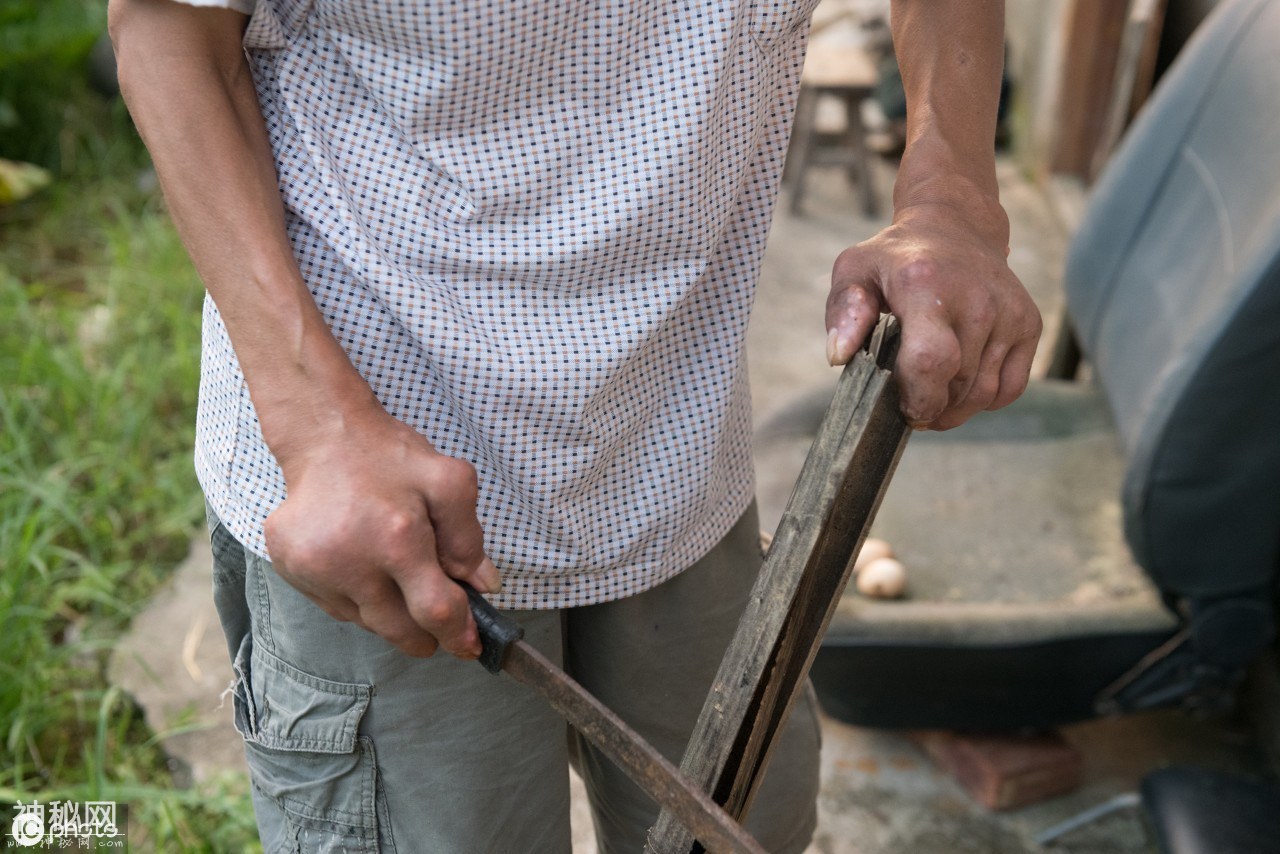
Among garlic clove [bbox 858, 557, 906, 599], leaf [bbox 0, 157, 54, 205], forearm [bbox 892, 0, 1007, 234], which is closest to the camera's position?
forearm [bbox 892, 0, 1007, 234]

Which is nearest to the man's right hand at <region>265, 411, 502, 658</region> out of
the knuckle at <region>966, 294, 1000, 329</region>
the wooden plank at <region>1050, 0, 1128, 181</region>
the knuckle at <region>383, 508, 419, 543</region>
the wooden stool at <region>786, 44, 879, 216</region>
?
the knuckle at <region>383, 508, 419, 543</region>

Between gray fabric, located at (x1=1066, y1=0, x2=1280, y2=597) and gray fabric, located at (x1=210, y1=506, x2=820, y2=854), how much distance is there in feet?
3.29

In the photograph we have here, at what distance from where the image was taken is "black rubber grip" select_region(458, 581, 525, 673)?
91 cm

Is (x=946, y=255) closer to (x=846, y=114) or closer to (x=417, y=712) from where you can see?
(x=417, y=712)

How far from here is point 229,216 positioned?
93 cm

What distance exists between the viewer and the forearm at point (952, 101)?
1.15m

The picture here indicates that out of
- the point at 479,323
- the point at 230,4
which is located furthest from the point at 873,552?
the point at 230,4

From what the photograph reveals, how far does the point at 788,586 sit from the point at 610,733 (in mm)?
177

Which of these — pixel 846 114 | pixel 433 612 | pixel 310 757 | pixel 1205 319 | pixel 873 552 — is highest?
pixel 433 612

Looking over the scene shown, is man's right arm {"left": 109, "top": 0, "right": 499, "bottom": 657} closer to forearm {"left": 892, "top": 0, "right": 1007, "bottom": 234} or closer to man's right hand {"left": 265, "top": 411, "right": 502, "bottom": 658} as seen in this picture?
man's right hand {"left": 265, "top": 411, "right": 502, "bottom": 658}

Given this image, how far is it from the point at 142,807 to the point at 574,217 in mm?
1632

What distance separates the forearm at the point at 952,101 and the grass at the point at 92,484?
61.7 inches

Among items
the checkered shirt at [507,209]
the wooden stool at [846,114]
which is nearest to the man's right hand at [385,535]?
the checkered shirt at [507,209]

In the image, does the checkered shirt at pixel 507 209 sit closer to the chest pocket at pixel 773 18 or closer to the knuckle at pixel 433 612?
the chest pocket at pixel 773 18
